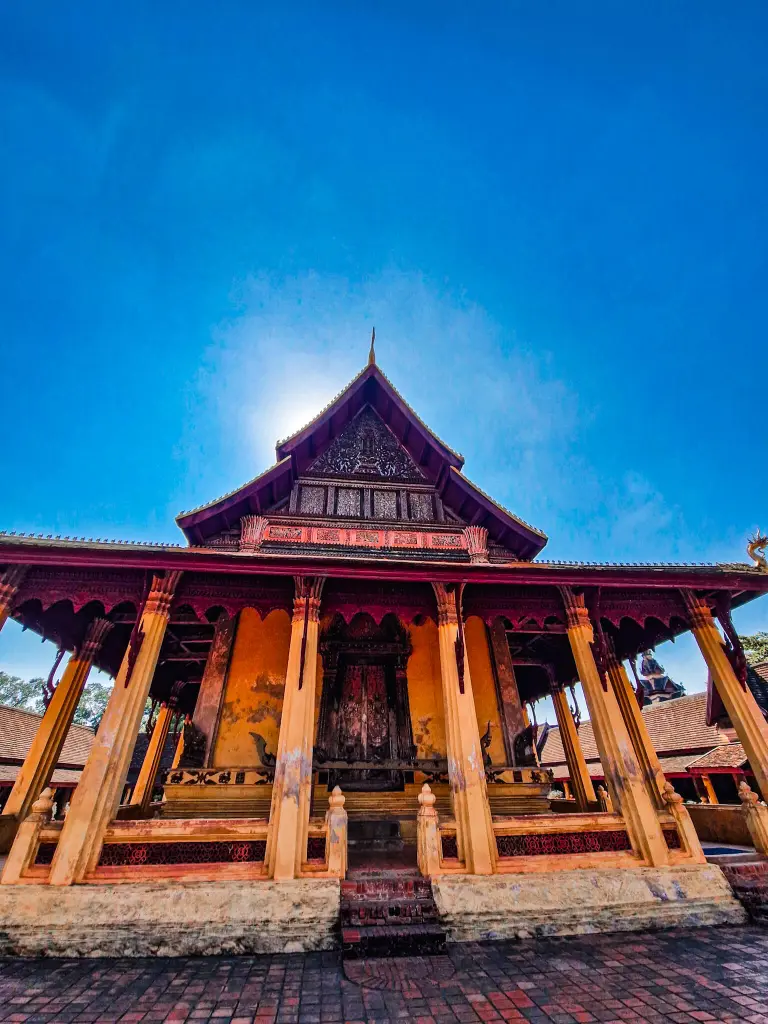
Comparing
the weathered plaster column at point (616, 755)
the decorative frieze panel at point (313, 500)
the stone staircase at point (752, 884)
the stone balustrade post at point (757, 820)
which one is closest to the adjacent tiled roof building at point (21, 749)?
the decorative frieze panel at point (313, 500)

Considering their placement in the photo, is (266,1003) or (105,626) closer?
(266,1003)

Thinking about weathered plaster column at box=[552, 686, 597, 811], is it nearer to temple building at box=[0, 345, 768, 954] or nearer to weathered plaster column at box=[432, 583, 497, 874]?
temple building at box=[0, 345, 768, 954]

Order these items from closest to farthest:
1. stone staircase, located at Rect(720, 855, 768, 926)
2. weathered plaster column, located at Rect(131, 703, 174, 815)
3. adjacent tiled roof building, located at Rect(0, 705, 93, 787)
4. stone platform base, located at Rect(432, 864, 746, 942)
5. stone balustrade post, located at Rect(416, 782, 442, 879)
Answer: stone platform base, located at Rect(432, 864, 746, 942)
stone balustrade post, located at Rect(416, 782, 442, 879)
stone staircase, located at Rect(720, 855, 768, 926)
weathered plaster column, located at Rect(131, 703, 174, 815)
adjacent tiled roof building, located at Rect(0, 705, 93, 787)

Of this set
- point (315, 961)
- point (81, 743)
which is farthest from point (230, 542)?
point (81, 743)

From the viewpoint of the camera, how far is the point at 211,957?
15.9ft

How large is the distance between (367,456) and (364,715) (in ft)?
21.6

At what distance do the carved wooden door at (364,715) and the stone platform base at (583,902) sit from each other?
3485 mm

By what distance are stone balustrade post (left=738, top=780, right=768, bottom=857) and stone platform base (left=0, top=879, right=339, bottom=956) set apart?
636 centimetres

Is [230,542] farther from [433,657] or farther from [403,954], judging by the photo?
[403,954]

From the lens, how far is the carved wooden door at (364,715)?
9078 mm

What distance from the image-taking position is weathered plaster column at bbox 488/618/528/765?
934 centimetres

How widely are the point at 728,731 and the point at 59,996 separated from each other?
20.9 meters

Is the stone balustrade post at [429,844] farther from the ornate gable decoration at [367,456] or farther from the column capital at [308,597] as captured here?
the ornate gable decoration at [367,456]

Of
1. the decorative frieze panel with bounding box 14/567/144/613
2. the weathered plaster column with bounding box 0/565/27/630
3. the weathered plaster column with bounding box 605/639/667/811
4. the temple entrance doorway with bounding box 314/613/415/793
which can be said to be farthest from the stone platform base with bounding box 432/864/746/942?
the weathered plaster column with bounding box 0/565/27/630
